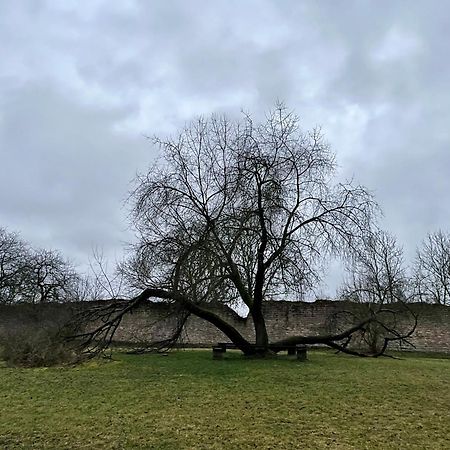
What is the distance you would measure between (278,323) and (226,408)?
13732 millimetres

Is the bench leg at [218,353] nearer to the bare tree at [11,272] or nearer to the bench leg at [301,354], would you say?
the bench leg at [301,354]

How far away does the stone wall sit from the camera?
19875 mm

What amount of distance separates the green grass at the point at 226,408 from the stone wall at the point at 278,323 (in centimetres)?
893

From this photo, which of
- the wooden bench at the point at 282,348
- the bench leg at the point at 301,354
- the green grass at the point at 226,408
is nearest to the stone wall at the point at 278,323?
the wooden bench at the point at 282,348

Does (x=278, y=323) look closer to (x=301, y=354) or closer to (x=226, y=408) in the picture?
(x=301, y=354)

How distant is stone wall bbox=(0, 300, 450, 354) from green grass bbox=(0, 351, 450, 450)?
8933mm

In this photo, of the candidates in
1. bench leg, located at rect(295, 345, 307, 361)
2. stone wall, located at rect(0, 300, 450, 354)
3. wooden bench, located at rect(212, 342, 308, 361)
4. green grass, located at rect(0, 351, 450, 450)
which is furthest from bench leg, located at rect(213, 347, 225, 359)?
stone wall, located at rect(0, 300, 450, 354)

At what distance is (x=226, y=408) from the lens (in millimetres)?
7105

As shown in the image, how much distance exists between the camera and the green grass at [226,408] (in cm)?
572

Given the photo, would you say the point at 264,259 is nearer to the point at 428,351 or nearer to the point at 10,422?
the point at 10,422

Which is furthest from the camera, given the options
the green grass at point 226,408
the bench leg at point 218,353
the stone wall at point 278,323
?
Result: the stone wall at point 278,323

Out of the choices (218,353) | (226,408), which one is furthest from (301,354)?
(226,408)

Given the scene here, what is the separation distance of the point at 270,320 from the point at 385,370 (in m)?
9.68

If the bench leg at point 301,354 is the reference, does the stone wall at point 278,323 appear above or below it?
above
